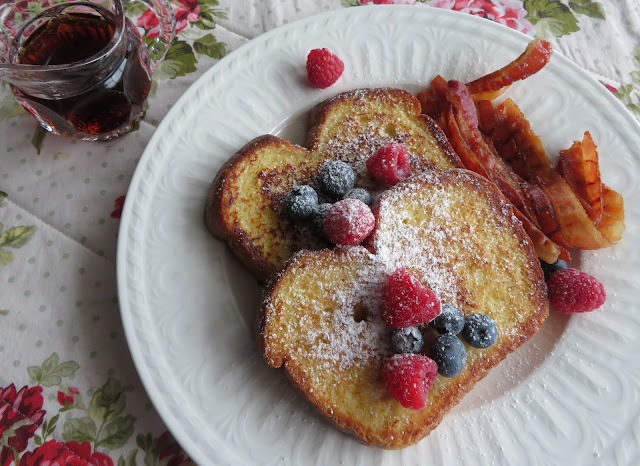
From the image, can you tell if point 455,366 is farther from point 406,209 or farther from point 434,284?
point 406,209

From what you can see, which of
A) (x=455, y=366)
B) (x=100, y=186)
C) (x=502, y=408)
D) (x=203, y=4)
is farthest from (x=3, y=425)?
(x=203, y=4)

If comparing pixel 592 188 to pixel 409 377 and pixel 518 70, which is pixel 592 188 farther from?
pixel 409 377

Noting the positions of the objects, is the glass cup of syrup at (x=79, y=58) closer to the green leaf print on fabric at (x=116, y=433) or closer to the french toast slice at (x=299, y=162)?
the french toast slice at (x=299, y=162)

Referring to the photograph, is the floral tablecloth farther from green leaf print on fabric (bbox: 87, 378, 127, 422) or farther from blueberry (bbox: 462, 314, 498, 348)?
blueberry (bbox: 462, 314, 498, 348)

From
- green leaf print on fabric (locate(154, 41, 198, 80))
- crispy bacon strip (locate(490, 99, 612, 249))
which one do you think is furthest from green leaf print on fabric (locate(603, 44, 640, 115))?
green leaf print on fabric (locate(154, 41, 198, 80))

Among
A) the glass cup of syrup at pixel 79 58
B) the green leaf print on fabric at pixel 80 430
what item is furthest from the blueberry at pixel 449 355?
the glass cup of syrup at pixel 79 58

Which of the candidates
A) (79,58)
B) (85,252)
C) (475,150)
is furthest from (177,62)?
(475,150)

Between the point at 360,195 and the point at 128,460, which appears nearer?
the point at 128,460
